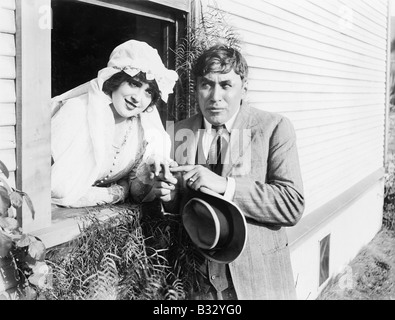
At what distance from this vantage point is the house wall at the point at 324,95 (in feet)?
13.7

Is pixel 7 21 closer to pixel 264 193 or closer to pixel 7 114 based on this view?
pixel 7 114

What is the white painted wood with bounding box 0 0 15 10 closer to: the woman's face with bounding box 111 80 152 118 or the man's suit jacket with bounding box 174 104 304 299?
the woman's face with bounding box 111 80 152 118

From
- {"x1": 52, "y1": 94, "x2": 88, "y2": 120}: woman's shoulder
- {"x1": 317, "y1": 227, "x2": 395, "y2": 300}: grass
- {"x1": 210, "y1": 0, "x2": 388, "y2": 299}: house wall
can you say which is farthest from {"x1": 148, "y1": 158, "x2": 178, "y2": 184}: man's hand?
{"x1": 317, "y1": 227, "x2": 395, "y2": 300}: grass

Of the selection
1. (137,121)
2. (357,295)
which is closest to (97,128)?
(137,121)

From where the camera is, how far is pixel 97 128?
2689mm

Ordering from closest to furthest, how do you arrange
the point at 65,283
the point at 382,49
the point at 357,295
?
the point at 65,283 < the point at 357,295 < the point at 382,49

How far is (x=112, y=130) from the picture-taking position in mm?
2779

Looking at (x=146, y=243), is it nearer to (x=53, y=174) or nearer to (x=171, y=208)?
(x=171, y=208)

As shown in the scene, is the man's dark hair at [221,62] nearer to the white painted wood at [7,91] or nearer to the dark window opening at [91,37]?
the dark window opening at [91,37]

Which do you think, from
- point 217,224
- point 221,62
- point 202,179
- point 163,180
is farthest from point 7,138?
point 221,62

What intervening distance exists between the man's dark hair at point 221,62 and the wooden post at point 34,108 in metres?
0.77

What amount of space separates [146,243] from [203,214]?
46 cm

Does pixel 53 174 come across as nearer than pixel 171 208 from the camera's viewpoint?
Yes

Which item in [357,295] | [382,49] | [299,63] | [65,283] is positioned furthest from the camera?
[382,49]
